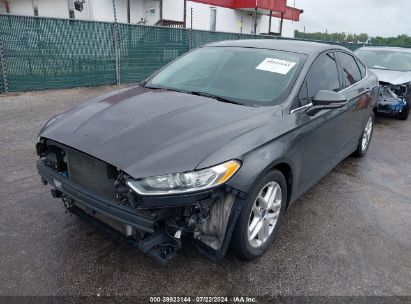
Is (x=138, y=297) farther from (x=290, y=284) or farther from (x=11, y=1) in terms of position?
(x=11, y=1)

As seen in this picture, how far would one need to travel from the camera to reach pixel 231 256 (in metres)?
2.79

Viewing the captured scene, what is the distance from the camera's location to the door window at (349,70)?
4168 millimetres

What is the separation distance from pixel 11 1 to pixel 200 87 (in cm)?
1771

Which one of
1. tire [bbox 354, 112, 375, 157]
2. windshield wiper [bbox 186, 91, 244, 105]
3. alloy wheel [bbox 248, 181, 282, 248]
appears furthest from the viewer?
tire [bbox 354, 112, 375, 157]

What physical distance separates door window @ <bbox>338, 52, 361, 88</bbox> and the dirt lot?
1.27m

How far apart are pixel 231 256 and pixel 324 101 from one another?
152 cm

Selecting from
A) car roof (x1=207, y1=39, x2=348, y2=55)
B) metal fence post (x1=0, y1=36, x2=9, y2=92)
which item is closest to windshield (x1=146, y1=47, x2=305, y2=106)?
car roof (x1=207, y1=39, x2=348, y2=55)

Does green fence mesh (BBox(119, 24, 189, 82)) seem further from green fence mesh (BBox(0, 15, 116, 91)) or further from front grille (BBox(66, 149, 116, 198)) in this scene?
front grille (BBox(66, 149, 116, 198))

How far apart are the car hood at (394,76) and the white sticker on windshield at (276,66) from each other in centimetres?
524

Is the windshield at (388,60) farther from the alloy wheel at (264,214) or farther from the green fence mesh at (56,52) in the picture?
the alloy wheel at (264,214)

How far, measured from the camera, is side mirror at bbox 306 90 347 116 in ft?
10.1

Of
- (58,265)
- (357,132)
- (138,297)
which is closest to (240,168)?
(138,297)

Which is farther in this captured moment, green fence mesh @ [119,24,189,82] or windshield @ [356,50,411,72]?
green fence mesh @ [119,24,189,82]

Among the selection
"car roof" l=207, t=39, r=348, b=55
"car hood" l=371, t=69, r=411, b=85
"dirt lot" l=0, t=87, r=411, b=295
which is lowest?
"dirt lot" l=0, t=87, r=411, b=295
